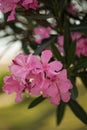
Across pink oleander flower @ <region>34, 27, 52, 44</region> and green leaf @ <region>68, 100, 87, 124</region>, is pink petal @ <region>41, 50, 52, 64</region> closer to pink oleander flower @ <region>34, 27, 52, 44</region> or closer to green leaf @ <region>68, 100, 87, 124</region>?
green leaf @ <region>68, 100, 87, 124</region>

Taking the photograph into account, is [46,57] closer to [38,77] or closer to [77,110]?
[38,77]

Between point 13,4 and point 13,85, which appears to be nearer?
point 13,85

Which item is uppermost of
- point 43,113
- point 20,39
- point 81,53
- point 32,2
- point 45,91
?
point 32,2

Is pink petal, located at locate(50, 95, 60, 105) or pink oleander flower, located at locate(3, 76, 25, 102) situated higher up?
pink oleander flower, located at locate(3, 76, 25, 102)

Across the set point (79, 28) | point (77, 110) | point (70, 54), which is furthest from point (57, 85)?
point (77, 110)

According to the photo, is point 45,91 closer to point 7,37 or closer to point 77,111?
point 77,111

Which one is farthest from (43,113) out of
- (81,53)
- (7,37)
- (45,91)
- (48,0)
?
(45,91)

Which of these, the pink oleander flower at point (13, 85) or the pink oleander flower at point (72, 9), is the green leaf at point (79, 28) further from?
the pink oleander flower at point (13, 85)

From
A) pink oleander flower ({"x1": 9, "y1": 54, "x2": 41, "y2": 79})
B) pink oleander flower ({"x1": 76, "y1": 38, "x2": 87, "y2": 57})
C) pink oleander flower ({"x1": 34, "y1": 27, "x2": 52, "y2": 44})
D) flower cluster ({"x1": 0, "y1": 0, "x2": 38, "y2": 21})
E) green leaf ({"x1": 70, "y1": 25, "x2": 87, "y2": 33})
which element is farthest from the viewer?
pink oleander flower ({"x1": 34, "y1": 27, "x2": 52, "y2": 44})

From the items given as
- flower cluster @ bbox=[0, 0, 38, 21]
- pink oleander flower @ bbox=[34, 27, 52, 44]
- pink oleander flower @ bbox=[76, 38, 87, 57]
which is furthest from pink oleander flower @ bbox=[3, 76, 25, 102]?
pink oleander flower @ bbox=[34, 27, 52, 44]
